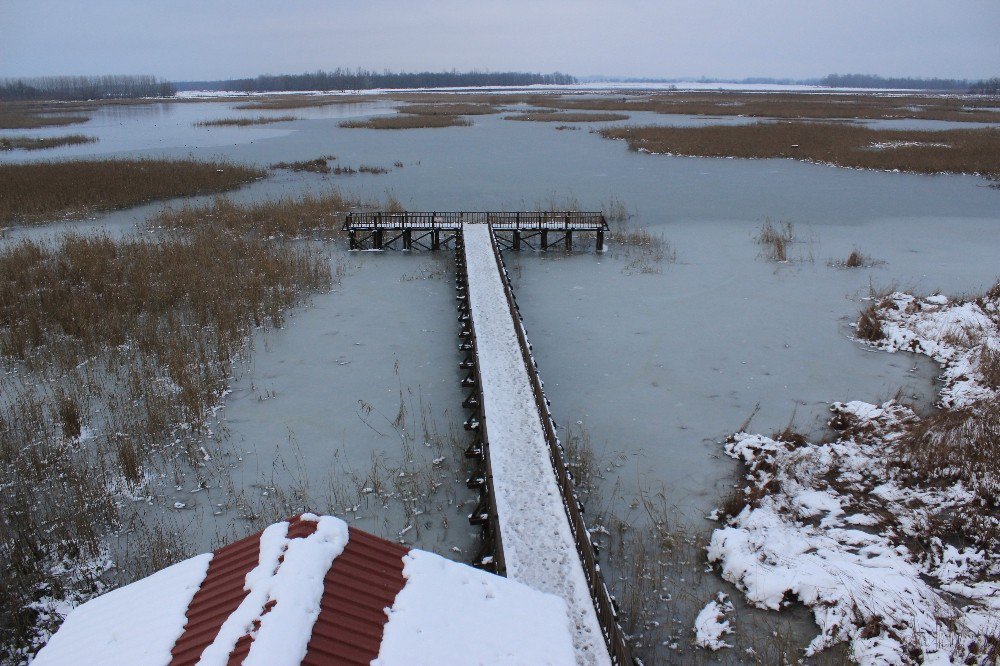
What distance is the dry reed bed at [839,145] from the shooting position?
1670 inches

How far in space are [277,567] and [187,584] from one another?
104 centimetres

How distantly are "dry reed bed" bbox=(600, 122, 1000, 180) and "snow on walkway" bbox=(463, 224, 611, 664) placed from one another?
38405 millimetres

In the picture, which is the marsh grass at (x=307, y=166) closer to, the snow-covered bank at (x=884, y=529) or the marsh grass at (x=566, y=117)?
the snow-covered bank at (x=884, y=529)

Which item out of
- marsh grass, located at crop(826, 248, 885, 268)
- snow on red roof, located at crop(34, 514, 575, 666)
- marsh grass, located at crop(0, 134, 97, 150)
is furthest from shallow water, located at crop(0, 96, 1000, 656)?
marsh grass, located at crop(0, 134, 97, 150)

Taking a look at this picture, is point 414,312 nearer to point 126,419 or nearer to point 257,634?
point 126,419

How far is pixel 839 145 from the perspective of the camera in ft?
163

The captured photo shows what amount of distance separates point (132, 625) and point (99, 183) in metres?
34.3

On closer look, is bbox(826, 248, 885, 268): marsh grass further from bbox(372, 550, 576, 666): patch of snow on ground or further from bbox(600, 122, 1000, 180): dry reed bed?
bbox(600, 122, 1000, 180): dry reed bed

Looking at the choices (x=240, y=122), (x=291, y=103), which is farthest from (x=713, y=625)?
(x=291, y=103)

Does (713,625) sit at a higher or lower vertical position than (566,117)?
lower

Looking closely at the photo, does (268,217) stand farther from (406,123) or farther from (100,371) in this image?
→ (406,123)

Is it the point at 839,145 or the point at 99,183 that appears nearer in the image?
the point at 99,183

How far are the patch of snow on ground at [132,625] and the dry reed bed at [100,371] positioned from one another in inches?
141

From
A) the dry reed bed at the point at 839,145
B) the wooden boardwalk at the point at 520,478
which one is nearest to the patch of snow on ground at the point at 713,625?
the wooden boardwalk at the point at 520,478
